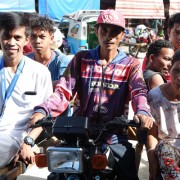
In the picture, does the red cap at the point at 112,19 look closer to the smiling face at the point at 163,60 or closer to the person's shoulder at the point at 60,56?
the smiling face at the point at 163,60

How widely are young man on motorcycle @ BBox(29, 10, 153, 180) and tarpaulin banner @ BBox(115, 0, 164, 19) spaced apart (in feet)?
59.6

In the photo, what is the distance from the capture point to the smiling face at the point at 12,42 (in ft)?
9.87

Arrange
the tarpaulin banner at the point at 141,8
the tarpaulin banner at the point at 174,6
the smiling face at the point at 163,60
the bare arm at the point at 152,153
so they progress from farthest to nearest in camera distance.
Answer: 1. the tarpaulin banner at the point at 174,6
2. the tarpaulin banner at the point at 141,8
3. the smiling face at the point at 163,60
4. the bare arm at the point at 152,153

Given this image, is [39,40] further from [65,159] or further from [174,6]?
[174,6]

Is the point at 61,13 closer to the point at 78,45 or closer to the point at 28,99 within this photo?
the point at 78,45

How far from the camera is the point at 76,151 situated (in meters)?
2.16

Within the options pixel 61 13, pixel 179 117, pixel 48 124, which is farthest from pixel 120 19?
pixel 61 13

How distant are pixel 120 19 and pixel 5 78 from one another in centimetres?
100

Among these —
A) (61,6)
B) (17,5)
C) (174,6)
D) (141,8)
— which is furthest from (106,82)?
(174,6)

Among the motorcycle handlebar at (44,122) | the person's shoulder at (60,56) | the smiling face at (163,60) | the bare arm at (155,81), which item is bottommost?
the motorcycle handlebar at (44,122)

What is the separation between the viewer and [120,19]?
2920 mm

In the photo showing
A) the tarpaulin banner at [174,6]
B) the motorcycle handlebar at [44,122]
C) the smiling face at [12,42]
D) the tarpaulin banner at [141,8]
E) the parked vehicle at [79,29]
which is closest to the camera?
the motorcycle handlebar at [44,122]

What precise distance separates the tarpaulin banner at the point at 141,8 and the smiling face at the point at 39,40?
17.0 meters

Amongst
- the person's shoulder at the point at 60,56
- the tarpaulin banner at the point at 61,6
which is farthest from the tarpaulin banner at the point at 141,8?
the person's shoulder at the point at 60,56
